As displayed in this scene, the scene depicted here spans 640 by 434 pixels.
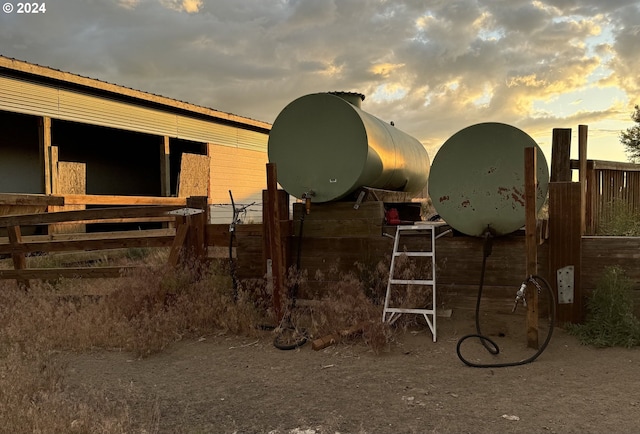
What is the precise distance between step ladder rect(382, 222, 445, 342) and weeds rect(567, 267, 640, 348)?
1.63 meters

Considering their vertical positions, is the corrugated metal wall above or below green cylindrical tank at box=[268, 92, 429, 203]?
above

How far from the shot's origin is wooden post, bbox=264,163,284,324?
6359 mm

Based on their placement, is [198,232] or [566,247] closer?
[566,247]

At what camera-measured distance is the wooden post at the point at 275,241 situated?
6.36 m

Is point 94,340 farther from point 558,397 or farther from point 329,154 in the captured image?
point 558,397

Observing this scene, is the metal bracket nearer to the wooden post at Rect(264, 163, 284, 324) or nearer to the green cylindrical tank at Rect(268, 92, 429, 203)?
the green cylindrical tank at Rect(268, 92, 429, 203)

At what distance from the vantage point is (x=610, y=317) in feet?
17.7

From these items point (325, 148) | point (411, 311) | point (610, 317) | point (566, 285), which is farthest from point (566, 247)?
point (325, 148)

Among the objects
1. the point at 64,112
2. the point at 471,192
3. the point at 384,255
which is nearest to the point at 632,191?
the point at 471,192

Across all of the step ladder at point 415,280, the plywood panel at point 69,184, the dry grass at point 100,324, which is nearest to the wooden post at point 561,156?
the step ladder at point 415,280

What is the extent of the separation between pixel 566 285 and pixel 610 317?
22.5 inches

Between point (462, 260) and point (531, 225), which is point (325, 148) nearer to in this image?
point (462, 260)

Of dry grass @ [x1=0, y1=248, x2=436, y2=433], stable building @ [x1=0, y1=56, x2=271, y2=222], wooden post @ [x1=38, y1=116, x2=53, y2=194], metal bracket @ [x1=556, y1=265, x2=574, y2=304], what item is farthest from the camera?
wooden post @ [x1=38, y1=116, x2=53, y2=194]

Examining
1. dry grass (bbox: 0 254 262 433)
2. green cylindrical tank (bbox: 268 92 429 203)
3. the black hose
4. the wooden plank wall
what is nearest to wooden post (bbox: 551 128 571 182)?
the wooden plank wall
